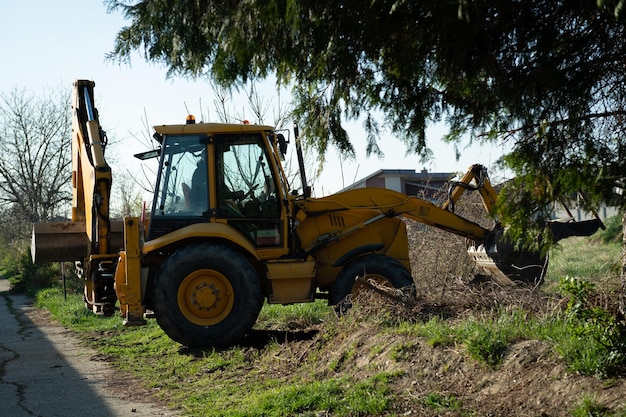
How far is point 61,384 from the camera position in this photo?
1048 centimetres

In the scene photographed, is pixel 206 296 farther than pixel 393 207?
No

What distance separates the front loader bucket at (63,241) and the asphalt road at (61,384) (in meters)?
1.58

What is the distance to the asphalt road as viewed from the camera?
876 cm

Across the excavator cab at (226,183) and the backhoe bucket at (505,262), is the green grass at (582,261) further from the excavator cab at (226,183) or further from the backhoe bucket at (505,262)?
the excavator cab at (226,183)

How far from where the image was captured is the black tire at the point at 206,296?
11.6 metres

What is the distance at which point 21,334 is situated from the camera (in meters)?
17.9

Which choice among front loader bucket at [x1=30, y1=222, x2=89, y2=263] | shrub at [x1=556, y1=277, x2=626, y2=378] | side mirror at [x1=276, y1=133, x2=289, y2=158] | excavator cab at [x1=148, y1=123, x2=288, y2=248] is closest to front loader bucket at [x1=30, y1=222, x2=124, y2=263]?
front loader bucket at [x1=30, y1=222, x2=89, y2=263]

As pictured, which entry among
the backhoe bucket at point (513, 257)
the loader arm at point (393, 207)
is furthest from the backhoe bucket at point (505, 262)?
the loader arm at point (393, 207)

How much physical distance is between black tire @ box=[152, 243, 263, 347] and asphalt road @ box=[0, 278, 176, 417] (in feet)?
3.77

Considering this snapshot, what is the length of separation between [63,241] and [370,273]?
15.5ft

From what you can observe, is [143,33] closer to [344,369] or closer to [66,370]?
[344,369]

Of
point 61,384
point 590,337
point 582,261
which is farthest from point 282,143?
point 582,261

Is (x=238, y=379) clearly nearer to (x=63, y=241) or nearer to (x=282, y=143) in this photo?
(x=282, y=143)

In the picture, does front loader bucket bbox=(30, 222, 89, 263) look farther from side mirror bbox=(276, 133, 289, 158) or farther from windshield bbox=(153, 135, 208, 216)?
side mirror bbox=(276, 133, 289, 158)
